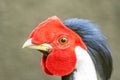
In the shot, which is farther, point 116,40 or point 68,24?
point 116,40

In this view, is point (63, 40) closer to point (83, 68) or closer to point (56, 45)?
point (56, 45)

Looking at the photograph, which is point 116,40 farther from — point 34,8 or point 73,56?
point 73,56

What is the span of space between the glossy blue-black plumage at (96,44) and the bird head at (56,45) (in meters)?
0.03

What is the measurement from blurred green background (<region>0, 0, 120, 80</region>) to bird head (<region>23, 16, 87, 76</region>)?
309 cm

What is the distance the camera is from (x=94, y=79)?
343 cm

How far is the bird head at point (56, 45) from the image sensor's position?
3.42 metres

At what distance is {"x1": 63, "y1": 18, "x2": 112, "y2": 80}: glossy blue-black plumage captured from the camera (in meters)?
3.44

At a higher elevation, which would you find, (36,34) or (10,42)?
(10,42)

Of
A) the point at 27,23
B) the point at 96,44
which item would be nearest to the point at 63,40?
the point at 96,44

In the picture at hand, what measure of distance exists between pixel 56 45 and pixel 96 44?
0.22 metres

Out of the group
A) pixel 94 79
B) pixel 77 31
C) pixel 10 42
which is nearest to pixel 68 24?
pixel 77 31

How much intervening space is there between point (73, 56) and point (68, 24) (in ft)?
0.65

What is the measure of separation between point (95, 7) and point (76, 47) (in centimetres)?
336

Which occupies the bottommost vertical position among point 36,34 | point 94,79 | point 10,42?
point 94,79
